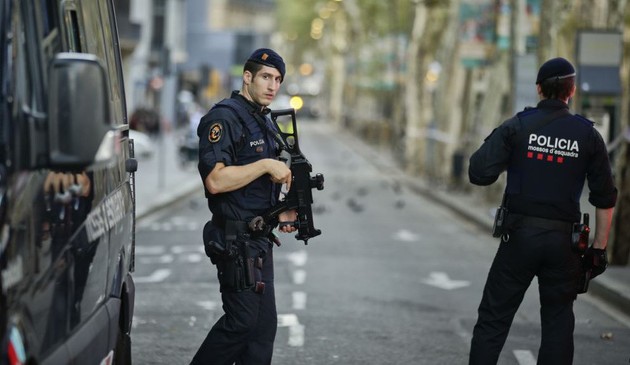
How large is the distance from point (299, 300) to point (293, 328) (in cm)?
174

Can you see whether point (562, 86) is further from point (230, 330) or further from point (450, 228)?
point (450, 228)

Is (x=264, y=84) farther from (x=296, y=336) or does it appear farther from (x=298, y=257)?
(x=298, y=257)

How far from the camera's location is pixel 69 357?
193 inches

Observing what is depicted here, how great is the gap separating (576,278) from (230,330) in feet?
6.26

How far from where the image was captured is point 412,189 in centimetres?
3600

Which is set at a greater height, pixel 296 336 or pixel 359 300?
pixel 296 336

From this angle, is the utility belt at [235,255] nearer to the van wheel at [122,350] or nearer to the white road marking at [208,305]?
the van wheel at [122,350]

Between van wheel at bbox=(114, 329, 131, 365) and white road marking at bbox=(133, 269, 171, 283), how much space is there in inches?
260

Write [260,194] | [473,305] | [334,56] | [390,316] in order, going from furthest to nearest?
[334,56] < [473,305] < [390,316] < [260,194]

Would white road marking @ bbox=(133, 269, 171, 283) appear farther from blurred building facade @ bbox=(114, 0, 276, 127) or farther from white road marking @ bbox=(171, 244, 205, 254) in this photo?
blurred building facade @ bbox=(114, 0, 276, 127)

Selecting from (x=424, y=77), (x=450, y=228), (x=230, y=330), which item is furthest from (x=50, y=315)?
(x=424, y=77)

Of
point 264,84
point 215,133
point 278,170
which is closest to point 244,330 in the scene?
point 278,170

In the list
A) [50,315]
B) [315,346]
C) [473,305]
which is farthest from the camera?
[473,305]

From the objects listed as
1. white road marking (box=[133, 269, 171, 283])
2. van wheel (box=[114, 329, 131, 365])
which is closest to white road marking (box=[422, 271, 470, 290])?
white road marking (box=[133, 269, 171, 283])
